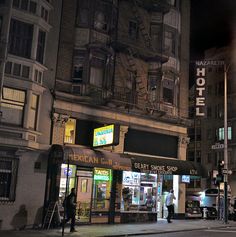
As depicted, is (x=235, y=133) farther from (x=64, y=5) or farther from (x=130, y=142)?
(x=64, y=5)

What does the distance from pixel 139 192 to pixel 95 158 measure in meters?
4.95

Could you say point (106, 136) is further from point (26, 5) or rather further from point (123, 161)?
point (26, 5)

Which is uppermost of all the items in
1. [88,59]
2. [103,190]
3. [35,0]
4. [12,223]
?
[35,0]

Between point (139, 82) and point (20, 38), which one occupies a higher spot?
point (20, 38)

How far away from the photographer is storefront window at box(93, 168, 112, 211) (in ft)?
69.9

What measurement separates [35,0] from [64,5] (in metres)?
2.18

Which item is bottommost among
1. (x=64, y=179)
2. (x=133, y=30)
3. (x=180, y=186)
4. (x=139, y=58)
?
(x=64, y=179)

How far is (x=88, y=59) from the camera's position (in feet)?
70.8

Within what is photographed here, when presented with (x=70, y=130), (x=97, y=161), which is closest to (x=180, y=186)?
(x=97, y=161)

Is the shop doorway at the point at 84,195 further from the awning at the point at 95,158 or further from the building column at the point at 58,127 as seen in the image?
the building column at the point at 58,127

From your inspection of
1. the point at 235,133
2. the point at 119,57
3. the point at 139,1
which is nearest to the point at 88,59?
the point at 119,57

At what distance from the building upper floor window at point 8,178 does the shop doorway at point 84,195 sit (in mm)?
3669

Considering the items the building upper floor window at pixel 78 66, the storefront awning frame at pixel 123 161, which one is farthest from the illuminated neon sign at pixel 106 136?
the building upper floor window at pixel 78 66

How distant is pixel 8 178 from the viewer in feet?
59.6
